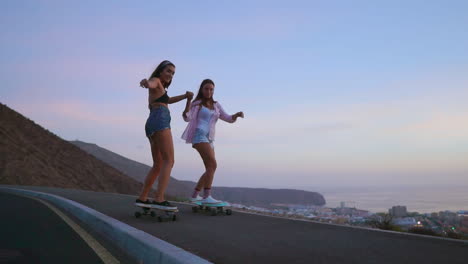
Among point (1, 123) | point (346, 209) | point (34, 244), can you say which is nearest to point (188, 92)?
point (34, 244)

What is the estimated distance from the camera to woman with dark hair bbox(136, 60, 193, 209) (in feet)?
18.3

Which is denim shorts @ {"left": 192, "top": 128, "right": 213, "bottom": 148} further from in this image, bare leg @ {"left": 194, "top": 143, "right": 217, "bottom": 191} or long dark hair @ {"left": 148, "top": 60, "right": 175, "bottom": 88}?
long dark hair @ {"left": 148, "top": 60, "right": 175, "bottom": 88}

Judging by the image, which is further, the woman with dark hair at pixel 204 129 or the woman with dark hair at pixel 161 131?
the woman with dark hair at pixel 204 129

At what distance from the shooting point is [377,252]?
329cm

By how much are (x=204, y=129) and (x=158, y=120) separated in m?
1.35

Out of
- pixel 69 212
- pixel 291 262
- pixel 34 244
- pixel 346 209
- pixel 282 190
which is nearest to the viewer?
pixel 291 262

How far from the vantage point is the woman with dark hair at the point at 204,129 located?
22.0 feet

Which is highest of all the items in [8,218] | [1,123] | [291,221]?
[1,123]

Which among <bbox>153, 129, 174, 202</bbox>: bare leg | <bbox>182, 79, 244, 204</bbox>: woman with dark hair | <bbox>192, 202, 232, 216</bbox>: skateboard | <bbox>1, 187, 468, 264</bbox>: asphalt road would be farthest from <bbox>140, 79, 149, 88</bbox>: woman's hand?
<bbox>192, 202, 232, 216</bbox>: skateboard

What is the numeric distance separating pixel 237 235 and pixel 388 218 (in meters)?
3.10

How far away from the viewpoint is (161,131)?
5.61 meters

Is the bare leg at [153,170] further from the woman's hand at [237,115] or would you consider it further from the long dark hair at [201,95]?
Answer: the woman's hand at [237,115]

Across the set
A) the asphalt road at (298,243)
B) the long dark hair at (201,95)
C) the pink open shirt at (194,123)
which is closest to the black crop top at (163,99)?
the pink open shirt at (194,123)

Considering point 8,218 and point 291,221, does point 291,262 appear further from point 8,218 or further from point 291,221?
point 8,218
